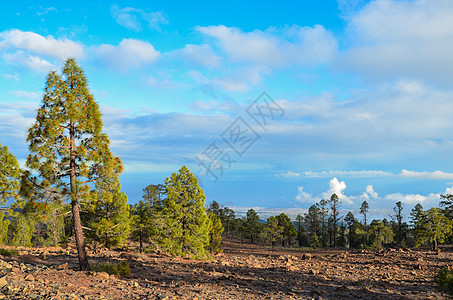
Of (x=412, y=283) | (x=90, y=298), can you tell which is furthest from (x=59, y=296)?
(x=412, y=283)

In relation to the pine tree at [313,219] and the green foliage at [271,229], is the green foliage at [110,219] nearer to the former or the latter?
the green foliage at [271,229]

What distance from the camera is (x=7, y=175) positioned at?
23.2 meters

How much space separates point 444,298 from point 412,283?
191 inches

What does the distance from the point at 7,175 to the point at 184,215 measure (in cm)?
1559

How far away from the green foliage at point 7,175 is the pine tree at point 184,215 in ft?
41.7

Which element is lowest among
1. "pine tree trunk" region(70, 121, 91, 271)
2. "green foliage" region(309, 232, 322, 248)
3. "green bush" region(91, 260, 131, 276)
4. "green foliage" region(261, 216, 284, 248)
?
"green foliage" region(309, 232, 322, 248)

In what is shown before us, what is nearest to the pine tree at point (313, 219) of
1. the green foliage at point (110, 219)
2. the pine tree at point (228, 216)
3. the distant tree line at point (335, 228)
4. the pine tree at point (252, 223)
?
the distant tree line at point (335, 228)

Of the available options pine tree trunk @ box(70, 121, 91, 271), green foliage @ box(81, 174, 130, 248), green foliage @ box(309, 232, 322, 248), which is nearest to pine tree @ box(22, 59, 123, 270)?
pine tree trunk @ box(70, 121, 91, 271)

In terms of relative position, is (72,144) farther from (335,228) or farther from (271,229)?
(335,228)

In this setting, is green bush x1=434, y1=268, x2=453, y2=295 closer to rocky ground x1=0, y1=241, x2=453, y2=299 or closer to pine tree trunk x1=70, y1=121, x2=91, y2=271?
rocky ground x1=0, y1=241, x2=453, y2=299

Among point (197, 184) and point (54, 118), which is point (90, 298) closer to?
point (54, 118)

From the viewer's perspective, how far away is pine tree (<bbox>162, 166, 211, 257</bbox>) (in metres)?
28.0

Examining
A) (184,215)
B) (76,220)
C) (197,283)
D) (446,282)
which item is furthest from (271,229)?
(76,220)

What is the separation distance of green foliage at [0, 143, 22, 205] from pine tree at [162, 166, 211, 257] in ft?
41.7
